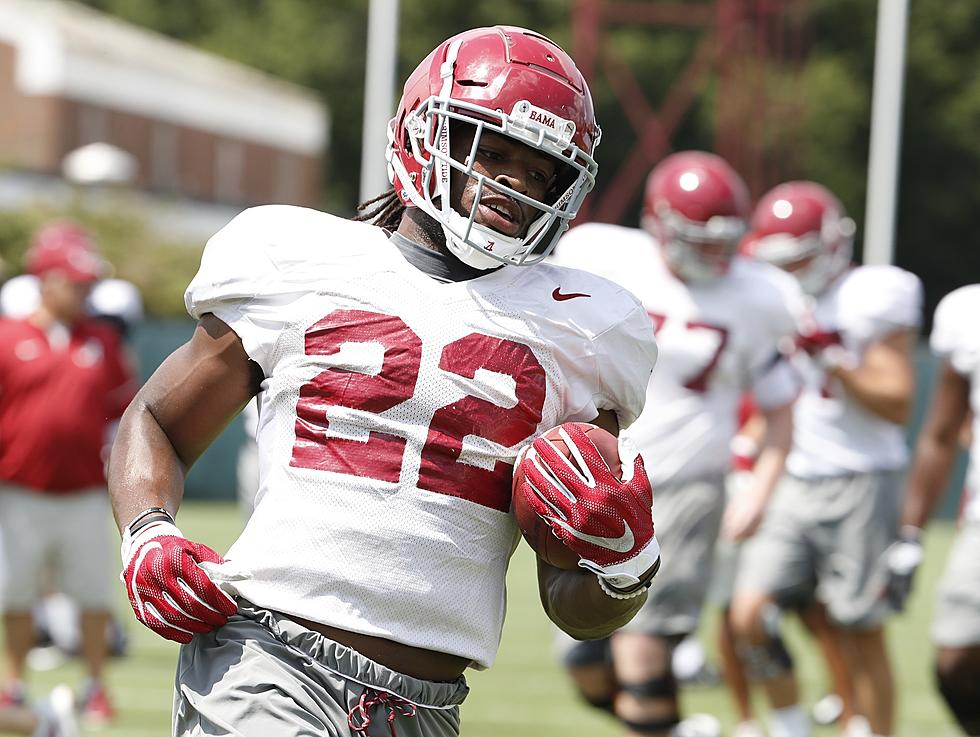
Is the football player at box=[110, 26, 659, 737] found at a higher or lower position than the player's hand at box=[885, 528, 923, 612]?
higher

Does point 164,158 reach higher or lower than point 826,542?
lower

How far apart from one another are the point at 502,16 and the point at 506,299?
119 feet

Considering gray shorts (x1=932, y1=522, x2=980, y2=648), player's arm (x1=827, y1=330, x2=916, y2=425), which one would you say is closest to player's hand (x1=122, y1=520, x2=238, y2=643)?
gray shorts (x1=932, y1=522, x2=980, y2=648)

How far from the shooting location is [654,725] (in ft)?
18.0

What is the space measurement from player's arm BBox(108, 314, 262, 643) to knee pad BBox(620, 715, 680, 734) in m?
2.80

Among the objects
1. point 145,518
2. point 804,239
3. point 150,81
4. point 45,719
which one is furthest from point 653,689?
point 150,81

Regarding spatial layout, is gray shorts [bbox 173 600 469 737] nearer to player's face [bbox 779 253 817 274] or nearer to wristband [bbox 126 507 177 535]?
wristband [bbox 126 507 177 535]

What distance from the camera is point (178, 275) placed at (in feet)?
79.3

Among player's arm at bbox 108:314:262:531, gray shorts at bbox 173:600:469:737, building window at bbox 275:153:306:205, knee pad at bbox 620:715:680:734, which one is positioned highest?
player's arm at bbox 108:314:262:531

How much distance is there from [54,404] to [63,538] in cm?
56

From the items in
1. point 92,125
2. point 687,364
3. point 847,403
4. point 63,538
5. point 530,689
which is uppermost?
point 687,364

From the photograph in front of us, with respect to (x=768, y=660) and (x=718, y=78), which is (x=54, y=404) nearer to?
(x=768, y=660)

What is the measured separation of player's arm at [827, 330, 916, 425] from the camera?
6613 mm

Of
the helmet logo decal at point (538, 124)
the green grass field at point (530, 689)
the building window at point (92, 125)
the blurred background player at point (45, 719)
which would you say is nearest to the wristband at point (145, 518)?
the helmet logo decal at point (538, 124)
